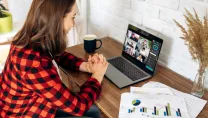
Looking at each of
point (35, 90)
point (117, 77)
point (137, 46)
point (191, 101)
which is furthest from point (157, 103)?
point (35, 90)

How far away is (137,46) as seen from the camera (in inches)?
46.8

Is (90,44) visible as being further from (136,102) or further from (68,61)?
(136,102)

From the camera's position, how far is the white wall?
1.06 meters

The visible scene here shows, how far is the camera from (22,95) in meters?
0.93

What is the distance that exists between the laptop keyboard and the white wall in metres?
0.19

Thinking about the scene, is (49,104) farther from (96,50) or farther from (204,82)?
(204,82)

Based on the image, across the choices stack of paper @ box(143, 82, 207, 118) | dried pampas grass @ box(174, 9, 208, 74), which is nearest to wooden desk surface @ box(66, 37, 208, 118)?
stack of paper @ box(143, 82, 207, 118)

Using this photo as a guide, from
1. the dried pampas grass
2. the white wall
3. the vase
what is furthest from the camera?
the white wall

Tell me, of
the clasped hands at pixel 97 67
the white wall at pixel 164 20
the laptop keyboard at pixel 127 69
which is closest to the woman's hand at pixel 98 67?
the clasped hands at pixel 97 67

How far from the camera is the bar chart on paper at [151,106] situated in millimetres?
832

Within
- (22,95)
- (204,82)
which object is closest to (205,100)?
(204,82)

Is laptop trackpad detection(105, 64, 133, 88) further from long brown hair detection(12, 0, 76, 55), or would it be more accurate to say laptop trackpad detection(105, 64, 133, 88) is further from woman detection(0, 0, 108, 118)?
long brown hair detection(12, 0, 76, 55)

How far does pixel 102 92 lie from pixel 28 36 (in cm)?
41

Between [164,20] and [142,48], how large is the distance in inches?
7.5
